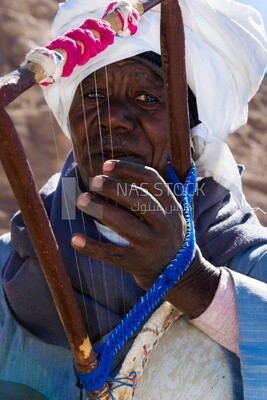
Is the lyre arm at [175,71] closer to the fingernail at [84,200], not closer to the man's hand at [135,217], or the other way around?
the man's hand at [135,217]

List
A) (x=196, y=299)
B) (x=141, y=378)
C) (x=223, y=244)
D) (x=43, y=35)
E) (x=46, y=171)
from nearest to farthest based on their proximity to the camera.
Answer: (x=196, y=299), (x=141, y=378), (x=223, y=244), (x=46, y=171), (x=43, y=35)

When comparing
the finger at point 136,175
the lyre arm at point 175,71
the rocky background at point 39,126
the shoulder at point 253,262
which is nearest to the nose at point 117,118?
the lyre arm at point 175,71

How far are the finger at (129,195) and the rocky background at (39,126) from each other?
524 centimetres

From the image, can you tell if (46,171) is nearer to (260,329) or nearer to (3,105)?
(260,329)

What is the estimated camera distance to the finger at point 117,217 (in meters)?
1.64

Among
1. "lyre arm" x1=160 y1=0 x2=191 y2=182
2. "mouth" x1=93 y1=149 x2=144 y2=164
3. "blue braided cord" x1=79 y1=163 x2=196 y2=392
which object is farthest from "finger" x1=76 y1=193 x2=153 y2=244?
"mouth" x1=93 y1=149 x2=144 y2=164

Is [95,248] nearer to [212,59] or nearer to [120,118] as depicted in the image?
[120,118]

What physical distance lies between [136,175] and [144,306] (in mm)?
276

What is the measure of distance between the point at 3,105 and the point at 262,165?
8743mm

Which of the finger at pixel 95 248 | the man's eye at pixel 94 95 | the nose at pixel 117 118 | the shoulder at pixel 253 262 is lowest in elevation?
the shoulder at pixel 253 262

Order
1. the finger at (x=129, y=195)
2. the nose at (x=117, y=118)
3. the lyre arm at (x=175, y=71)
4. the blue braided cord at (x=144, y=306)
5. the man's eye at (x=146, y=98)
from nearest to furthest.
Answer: the finger at (x=129, y=195) < the blue braided cord at (x=144, y=306) < the lyre arm at (x=175, y=71) < the nose at (x=117, y=118) < the man's eye at (x=146, y=98)

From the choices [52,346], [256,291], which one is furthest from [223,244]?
[52,346]

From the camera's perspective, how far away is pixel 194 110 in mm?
2408

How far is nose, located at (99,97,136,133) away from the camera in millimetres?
2188
